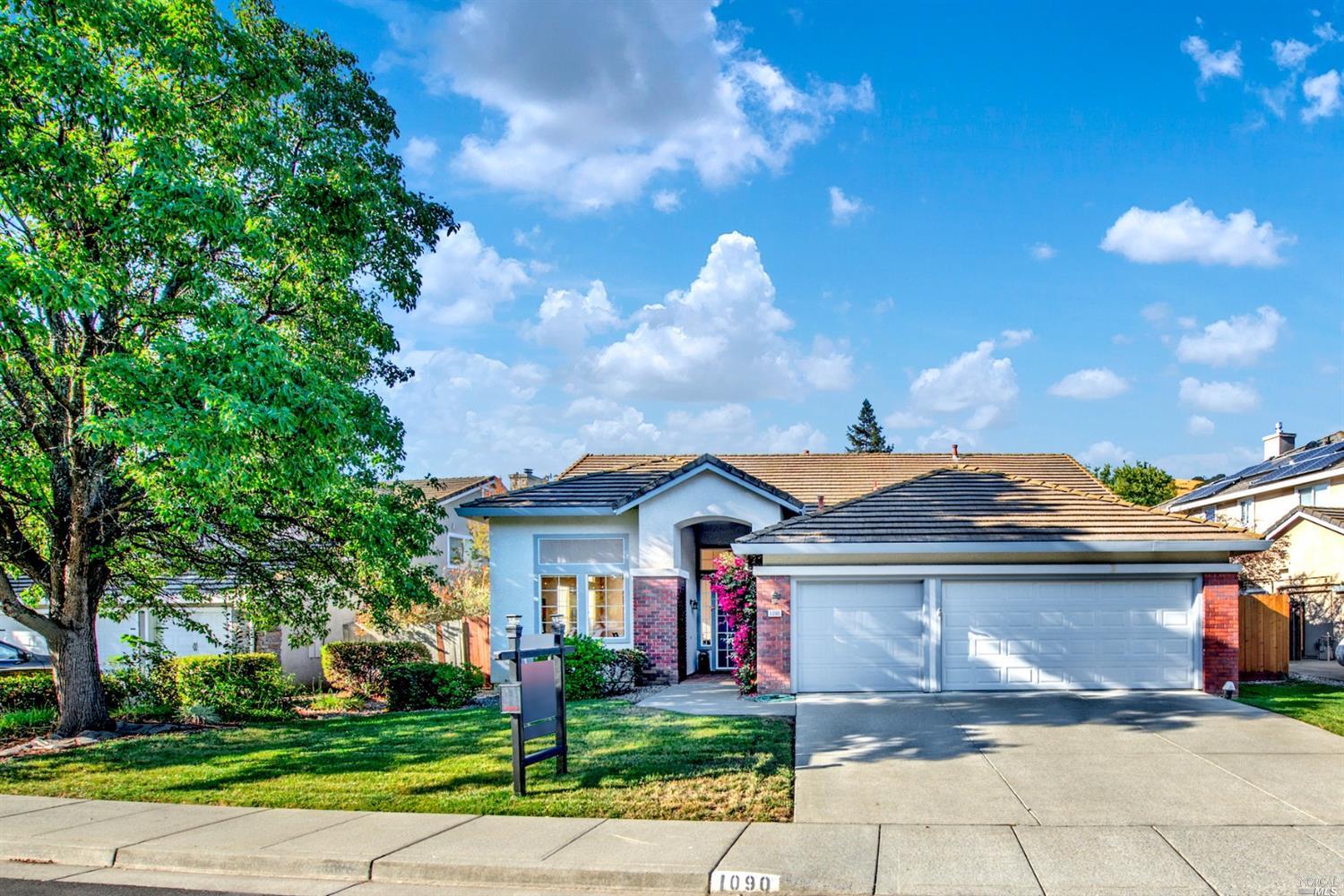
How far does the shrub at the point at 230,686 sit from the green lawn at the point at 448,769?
193 centimetres

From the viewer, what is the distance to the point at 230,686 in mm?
16859

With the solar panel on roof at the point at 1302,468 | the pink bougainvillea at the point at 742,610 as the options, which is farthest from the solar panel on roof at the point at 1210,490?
the pink bougainvillea at the point at 742,610

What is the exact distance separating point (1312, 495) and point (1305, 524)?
15.3 ft

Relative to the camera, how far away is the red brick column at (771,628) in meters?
16.5

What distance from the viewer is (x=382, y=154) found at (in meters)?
15.3

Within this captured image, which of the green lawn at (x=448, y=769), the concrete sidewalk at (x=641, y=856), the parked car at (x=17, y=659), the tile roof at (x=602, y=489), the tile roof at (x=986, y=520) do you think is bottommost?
the parked car at (x=17, y=659)

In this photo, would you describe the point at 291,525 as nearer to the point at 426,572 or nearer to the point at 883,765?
the point at 426,572

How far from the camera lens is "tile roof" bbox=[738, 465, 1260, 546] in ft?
53.3

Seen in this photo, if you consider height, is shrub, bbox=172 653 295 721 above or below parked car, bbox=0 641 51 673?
above

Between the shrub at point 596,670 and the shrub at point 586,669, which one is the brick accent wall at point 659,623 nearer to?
the shrub at point 596,670

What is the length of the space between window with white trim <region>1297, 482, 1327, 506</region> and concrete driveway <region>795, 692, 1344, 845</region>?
19.0 m

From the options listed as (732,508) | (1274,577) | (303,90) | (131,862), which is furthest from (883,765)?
(1274,577)

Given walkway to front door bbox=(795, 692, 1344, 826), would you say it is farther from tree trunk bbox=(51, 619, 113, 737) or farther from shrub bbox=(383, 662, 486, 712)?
tree trunk bbox=(51, 619, 113, 737)

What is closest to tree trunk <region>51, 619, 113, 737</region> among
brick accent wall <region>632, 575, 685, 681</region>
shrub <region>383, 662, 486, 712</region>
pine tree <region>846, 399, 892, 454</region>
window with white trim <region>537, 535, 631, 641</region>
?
shrub <region>383, 662, 486, 712</region>
